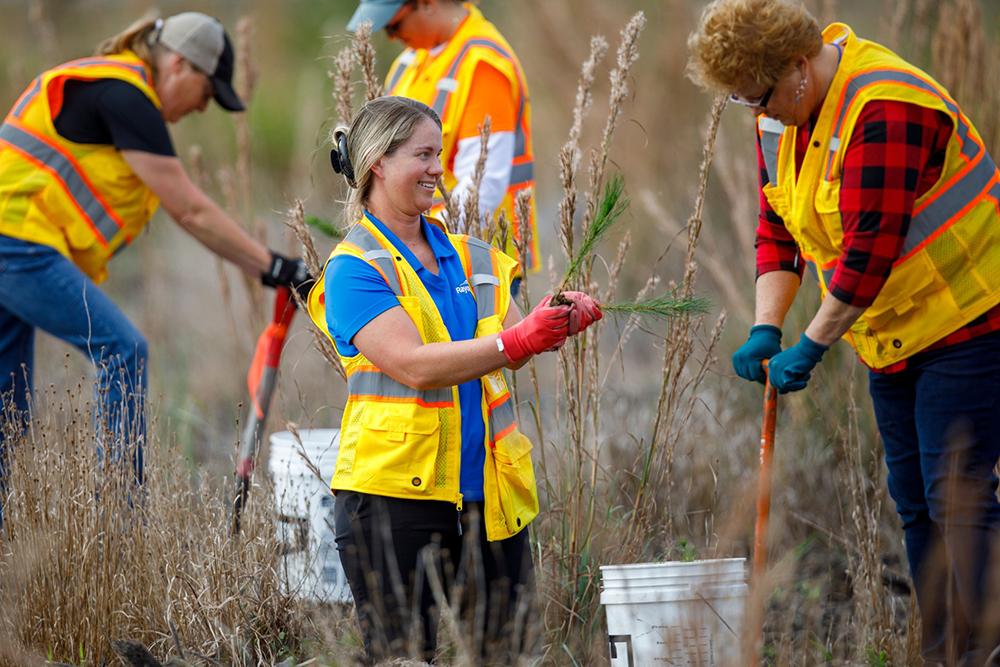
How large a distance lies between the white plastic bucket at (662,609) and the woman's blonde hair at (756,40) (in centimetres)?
115

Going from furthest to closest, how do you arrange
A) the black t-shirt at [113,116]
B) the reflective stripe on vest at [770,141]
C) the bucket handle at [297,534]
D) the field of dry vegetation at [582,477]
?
1. the black t-shirt at [113,116]
2. the bucket handle at [297,534]
3. the field of dry vegetation at [582,477]
4. the reflective stripe on vest at [770,141]

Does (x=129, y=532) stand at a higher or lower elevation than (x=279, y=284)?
lower

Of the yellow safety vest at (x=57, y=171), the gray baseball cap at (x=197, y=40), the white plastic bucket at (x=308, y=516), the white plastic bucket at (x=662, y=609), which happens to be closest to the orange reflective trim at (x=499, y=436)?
the white plastic bucket at (x=662, y=609)

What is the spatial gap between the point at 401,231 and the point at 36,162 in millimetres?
1978

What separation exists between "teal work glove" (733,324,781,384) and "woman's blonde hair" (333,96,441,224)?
1.00 meters

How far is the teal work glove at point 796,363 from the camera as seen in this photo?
2.96 metres

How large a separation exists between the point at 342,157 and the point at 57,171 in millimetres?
1734

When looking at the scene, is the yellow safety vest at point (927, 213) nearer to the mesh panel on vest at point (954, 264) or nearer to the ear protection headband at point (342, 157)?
the mesh panel on vest at point (954, 264)

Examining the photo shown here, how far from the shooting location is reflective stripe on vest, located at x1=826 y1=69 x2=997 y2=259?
2.87 meters

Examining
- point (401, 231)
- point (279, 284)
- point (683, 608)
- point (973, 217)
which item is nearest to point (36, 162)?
point (279, 284)

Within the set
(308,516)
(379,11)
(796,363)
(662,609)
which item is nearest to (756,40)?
(796,363)

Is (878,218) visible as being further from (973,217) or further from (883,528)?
(883,528)

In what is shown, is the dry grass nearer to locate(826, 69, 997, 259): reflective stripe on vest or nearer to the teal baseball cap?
the teal baseball cap

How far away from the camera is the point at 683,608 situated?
2744 millimetres
